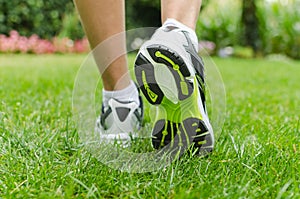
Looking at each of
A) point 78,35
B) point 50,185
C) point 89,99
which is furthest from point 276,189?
point 78,35

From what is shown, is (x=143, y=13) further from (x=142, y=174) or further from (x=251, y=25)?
(x=142, y=174)

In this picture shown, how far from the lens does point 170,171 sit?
103cm

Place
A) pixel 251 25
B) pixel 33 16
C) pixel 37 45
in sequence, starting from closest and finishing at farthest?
pixel 37 45 < pixel 33 16 < pixel 251 25

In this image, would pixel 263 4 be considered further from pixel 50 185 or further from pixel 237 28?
pixel 50 185

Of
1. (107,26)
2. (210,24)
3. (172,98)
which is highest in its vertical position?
(107,26)

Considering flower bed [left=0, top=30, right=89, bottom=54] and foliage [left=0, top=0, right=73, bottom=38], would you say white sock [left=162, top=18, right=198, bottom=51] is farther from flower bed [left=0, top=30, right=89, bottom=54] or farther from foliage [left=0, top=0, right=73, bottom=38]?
foliage [left=0, top=0, right=73, bottom=38]

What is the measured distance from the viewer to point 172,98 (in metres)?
1.06

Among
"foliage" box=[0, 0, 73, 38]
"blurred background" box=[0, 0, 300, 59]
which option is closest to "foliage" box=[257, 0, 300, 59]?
"blurred background" box=[0, 0, 300, 59]

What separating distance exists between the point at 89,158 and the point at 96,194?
0.71ft

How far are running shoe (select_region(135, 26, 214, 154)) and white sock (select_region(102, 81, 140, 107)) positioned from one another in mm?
289

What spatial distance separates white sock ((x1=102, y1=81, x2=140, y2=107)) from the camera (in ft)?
4.68

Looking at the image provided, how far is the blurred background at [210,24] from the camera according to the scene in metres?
6.00

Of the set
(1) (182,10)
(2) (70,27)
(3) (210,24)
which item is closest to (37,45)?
(2) (70,27)

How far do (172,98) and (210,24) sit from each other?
6536 millimetres
